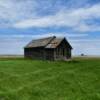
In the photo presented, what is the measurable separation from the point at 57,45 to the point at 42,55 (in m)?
6.65

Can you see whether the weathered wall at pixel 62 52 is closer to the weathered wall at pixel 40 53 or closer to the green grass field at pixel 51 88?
the weathered wall at pixel 40 53

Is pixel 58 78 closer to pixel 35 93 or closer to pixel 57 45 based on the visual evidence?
pixel 35 93

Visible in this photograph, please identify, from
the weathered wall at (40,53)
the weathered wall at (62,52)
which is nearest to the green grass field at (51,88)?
the weathered wall at (62,52)

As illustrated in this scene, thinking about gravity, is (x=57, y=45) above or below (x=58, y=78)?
above

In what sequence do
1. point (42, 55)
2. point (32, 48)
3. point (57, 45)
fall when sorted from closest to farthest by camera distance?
point (57, 45)
point (42, 55)
point (32, 48)

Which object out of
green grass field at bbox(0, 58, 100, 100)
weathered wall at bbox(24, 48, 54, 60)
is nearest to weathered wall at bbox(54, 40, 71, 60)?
weathered wall at bbox(24, 48, 54, 60)

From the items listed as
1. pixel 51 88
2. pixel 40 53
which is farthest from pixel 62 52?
pixel 51 88

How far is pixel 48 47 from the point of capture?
64.9 meters

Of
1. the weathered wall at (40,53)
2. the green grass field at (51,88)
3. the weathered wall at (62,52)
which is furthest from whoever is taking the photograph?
the weathered wall at (40,53)

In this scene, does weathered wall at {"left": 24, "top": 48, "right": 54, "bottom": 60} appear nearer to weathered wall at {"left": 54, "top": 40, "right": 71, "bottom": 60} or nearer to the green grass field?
weathered wall at {"left": 54, "top": 40, "right": 71, "bottom": 60}

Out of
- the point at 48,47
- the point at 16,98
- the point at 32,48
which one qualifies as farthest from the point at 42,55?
the point at 16,98

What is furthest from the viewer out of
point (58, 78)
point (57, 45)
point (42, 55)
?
point (42, 55)

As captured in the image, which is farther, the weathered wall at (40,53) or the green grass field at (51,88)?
the weathered wall at (40,53)

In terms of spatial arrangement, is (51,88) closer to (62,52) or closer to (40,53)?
(62,52)
